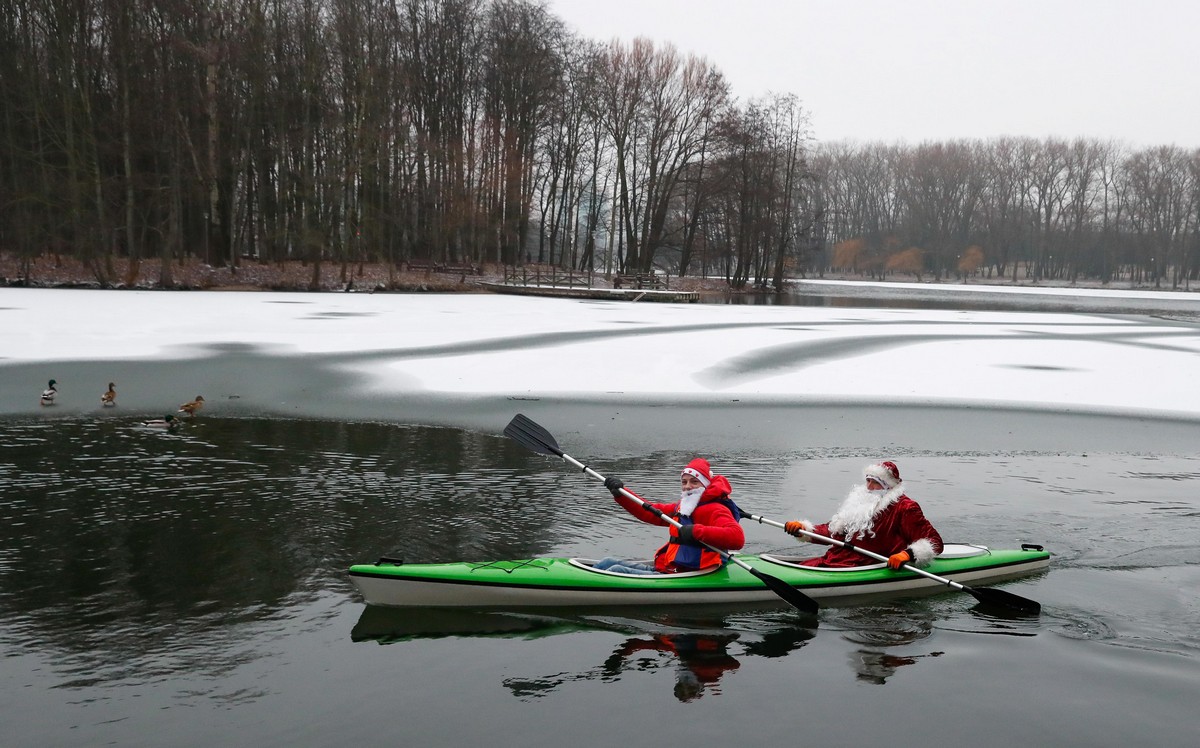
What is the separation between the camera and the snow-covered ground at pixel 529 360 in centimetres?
1464

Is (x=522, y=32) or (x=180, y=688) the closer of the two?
(x=180, y=688)

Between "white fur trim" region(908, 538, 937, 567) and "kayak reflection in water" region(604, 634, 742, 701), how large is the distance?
5.36 feet

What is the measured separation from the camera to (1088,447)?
12.2 m

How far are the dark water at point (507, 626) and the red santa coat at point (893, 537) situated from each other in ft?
1.41

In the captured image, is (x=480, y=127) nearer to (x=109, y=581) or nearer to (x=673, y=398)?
(x=673, y=398)

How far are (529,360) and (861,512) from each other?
11.5 metres

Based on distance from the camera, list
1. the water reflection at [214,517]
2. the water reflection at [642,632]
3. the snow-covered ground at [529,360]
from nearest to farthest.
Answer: the water reflection at [642,632] < the water reflection at [214,517] < the snow-covered ground at [529,360]

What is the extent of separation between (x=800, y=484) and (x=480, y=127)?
40.1m

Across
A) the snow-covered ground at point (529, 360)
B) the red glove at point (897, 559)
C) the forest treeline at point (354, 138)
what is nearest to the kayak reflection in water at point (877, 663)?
the red glove at point (897, 559)

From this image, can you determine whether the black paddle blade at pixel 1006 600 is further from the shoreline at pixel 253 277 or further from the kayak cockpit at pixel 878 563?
the shoreline at pixel 253 277

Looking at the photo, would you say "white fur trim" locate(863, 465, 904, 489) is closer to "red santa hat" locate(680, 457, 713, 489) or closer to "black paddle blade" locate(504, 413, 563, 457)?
"red santa hat" locate(680, 457, 713, 489)

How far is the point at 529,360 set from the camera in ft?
59.4

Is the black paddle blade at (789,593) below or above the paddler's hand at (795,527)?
below

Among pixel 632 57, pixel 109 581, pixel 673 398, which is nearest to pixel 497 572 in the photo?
pixel 109 581
